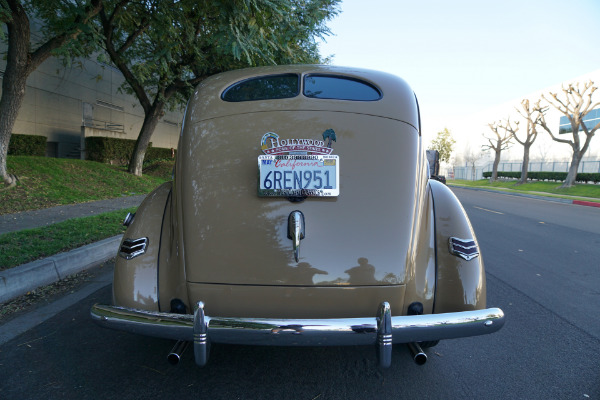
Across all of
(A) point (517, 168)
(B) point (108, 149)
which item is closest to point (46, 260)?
(B) point (108, 149)

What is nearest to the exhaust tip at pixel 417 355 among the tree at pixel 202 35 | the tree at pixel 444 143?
the tree at pixel 202 35

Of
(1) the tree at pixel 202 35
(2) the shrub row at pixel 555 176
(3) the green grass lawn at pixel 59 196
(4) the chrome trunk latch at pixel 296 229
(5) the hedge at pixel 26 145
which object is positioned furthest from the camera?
(2) the shrub row at pixel 555 176

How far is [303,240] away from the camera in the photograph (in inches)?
84.1

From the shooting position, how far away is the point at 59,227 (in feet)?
18.6

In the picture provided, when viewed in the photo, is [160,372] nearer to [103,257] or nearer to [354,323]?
[354,323]

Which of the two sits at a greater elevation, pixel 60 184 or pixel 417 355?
pixel 60 184

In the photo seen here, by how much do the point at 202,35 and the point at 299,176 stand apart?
1096cm

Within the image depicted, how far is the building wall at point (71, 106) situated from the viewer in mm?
17438

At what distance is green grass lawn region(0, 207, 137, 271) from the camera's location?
4.14 metres

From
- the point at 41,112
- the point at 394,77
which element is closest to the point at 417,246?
the point at 394,77

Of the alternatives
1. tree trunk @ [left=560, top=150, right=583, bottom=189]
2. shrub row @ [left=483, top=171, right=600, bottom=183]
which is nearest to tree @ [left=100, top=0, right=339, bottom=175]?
Result: tree trunk @ [left=560, top=150, right=583, bottom=189]

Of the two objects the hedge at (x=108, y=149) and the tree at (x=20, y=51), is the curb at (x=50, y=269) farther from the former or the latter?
the hedge at (x=108, y=149)

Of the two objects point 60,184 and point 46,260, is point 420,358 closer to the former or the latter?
point 46,260

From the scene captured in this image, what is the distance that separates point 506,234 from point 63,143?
68.2ft
